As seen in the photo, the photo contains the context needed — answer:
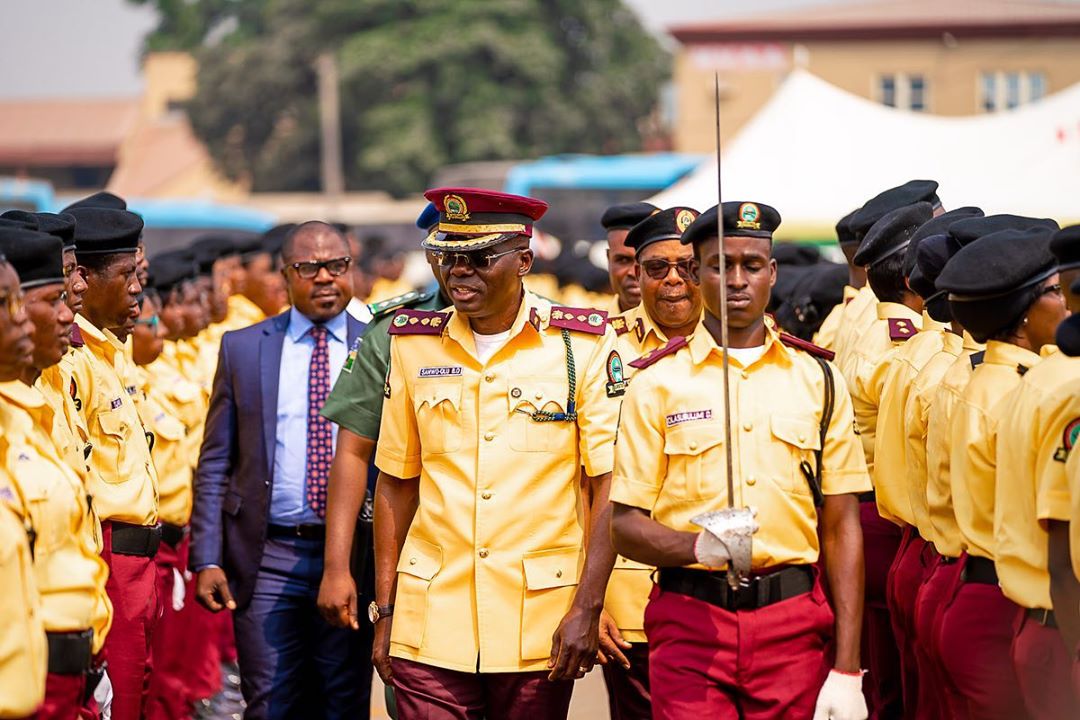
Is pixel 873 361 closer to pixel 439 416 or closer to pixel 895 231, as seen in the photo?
pixel 895 231

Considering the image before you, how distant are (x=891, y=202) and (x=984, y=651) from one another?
116 inches

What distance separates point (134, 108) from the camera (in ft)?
247

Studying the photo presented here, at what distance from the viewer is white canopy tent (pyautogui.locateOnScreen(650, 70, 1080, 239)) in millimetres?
14766

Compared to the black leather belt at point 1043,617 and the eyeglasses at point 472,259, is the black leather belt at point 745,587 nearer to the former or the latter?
the black leather belt at point 1043,617

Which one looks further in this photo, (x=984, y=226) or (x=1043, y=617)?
(x=984, y=226)

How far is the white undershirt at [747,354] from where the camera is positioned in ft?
16.8

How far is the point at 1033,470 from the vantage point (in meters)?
4.46

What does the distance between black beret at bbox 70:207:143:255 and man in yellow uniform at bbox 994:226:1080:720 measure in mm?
3520

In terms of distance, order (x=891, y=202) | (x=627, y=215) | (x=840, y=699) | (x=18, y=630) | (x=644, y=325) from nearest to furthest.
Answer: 1. (x=18, y=630)
2. (x=840, y=699)
3. (x=644, y=325)
4. (x=891, y=202)
5. (x=627, y=215)

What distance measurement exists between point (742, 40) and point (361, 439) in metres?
46.2

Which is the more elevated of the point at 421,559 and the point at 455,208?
the point at 455,208

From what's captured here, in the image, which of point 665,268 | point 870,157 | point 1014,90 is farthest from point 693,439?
point 1014,90

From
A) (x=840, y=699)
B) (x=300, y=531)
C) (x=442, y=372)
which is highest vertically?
(x=442, y=372)

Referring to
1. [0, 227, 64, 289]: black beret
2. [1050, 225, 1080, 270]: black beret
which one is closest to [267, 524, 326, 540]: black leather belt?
[0, 227, 64, 289]: black beret
